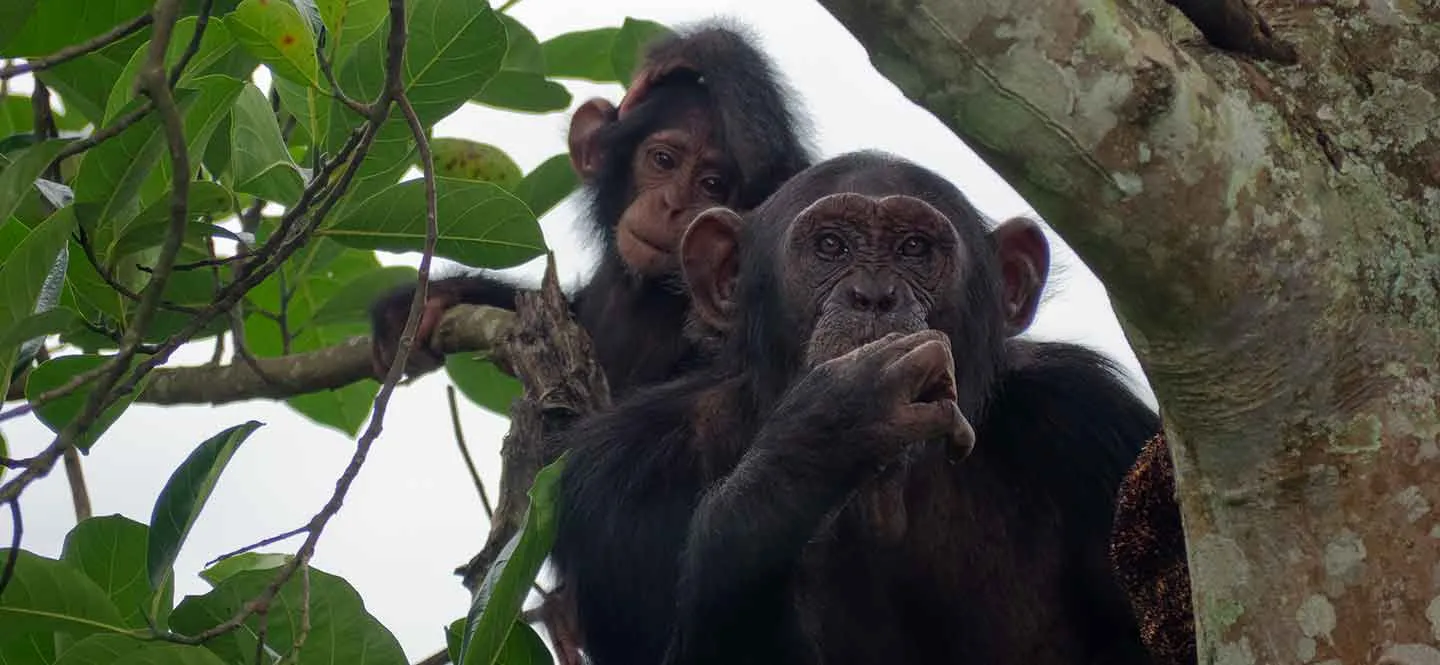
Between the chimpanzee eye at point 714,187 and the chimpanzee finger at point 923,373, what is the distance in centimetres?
291

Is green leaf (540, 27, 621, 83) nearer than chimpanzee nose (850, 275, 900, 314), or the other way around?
chimpanzee nose (850, 275, 900, 314)

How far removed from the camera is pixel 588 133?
7.09 metres

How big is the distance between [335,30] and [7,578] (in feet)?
4.72

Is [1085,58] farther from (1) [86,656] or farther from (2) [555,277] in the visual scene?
(2) [555,277]

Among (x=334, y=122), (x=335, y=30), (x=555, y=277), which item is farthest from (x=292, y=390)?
(x=335, y=30)

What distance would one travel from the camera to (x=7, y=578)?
326 cm

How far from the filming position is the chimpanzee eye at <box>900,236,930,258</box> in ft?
14.5

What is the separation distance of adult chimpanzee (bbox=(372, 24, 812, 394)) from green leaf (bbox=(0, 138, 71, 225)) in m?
2.55

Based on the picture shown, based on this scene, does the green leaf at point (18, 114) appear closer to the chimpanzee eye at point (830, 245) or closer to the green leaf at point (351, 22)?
the green leaf at point (351, 22)

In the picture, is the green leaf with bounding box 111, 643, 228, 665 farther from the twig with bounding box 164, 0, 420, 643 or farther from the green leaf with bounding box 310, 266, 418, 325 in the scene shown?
the green leaf with bounding box 310, 266, 418, 325

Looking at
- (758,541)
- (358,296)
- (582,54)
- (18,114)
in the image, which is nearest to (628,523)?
(758,541)

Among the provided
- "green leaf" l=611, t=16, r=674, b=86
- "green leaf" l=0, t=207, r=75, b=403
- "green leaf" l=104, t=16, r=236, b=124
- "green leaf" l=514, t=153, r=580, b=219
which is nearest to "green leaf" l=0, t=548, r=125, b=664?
"green leaf" l=0, t=207, r=75, b=403

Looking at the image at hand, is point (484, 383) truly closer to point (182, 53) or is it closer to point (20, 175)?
point (182, 53)

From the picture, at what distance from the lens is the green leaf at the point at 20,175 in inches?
129
